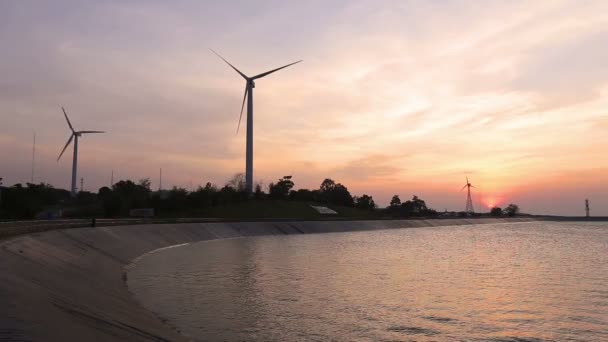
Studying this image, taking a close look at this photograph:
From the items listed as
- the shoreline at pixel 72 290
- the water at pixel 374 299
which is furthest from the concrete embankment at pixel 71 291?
the water at pixel 374 299

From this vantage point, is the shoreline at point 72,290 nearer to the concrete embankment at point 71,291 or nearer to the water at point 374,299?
the concrete embankment at point 71,291

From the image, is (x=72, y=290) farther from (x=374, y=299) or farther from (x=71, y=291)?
(x=374, y=299)

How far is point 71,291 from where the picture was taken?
2658 cm

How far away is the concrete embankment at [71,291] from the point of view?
53.9ft

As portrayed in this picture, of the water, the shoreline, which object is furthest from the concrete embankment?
the water

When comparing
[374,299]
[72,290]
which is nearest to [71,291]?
[72,290]

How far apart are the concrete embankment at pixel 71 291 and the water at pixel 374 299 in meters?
2.06

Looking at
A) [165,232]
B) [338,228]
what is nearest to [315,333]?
[165,232]

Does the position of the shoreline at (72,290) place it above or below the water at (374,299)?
above

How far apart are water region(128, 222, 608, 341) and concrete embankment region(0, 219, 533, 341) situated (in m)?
2.06

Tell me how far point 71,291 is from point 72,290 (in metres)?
0.45

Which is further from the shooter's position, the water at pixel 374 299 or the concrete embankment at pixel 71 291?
the water at pixel 374 299

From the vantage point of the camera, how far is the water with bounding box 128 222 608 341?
23734 millimetres

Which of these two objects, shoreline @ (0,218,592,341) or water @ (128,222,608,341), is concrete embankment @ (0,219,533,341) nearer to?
shoreline @ (0,218,592,341)
